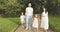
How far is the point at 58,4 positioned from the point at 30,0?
1.86 meters

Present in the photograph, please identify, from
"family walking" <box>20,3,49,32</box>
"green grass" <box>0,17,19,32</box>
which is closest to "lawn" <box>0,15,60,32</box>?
"green grass" <box>0,17,19,32</box>

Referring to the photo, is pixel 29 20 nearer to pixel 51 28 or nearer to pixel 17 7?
pixel 51 28

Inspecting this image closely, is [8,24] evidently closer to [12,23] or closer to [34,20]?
[12,23]

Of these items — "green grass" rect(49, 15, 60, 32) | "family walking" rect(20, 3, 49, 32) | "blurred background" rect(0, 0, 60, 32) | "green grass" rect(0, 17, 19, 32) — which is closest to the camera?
"family walking" rect(20, 3, 49, 32)

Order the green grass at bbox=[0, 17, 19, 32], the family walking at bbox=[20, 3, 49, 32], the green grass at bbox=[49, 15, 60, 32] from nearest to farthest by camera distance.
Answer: the family walking at bbox=[20, 3, 49, 32]
the green grass at bbox=[0, 17, 19, 32]
the green grass at bbox=[49, 15, 60, 32]

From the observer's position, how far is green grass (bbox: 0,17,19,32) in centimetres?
989

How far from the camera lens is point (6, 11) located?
12016mm

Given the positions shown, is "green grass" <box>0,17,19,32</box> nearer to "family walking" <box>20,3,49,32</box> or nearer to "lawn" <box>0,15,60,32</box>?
"lawn" <box>0,15,60,32</box>

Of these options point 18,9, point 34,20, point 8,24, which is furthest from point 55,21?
point 34,20

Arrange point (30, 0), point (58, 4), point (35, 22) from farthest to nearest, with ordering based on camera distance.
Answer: point (58, 4) < point (30, 0) < point (35, 22)

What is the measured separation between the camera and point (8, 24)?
35.1 ft

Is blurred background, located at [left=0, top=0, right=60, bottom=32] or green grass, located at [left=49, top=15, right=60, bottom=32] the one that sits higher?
blurred background, located at [left=0, top=0, right=60, bottom=32]

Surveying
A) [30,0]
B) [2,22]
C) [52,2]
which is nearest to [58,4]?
[52,2]

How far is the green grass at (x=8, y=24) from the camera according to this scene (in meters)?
9.89
